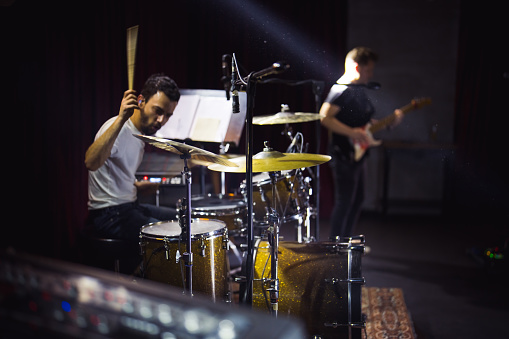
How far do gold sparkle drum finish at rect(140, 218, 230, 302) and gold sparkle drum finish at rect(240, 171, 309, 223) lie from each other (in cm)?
58

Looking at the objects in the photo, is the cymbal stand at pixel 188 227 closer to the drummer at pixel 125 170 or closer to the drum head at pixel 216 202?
the drummer at pixel 125 170

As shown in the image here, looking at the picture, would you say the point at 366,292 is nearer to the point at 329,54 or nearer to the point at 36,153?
the point at 36,153

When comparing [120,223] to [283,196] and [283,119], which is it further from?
[283,119]

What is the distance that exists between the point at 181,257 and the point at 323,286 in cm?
71

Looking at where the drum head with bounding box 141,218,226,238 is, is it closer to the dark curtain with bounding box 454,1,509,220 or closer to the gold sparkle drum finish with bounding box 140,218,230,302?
the gold sparkle drum finish with bounding box 140,218,230,302

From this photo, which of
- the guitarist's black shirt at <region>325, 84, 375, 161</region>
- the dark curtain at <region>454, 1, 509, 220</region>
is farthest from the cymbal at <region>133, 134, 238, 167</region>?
the dark curtain at <region>454, 1, 509, 220</region>

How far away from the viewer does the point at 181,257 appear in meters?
2.04

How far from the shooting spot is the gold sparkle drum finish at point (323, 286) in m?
2.16

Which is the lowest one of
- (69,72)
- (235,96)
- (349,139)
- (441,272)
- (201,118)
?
(441,272)

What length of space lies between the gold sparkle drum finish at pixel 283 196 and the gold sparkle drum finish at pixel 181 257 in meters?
0.58

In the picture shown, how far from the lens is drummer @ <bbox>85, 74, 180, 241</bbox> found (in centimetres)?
243

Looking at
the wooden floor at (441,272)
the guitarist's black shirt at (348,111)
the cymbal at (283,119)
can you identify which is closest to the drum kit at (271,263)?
the cymbal at (283,119)

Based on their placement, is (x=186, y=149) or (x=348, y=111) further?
(x=348, y=111)

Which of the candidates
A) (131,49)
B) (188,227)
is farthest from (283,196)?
(131,49)
